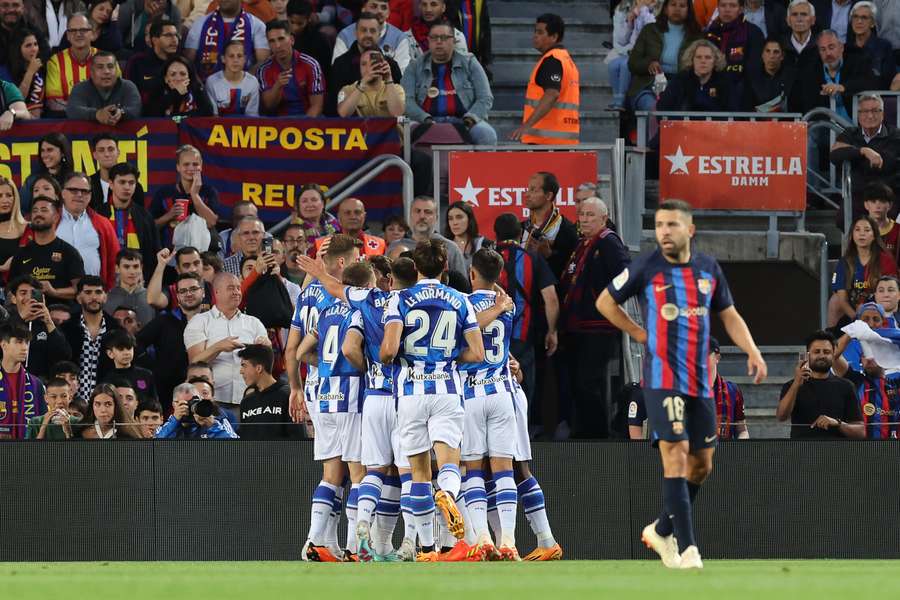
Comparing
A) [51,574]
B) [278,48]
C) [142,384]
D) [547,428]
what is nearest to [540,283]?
[547,428]

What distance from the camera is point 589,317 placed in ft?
49.1

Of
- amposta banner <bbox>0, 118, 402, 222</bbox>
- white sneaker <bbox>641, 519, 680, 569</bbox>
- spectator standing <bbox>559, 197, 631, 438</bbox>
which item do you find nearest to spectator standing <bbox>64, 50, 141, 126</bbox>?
amposta banner <bbox>0, 118, 402, 222</bbox>

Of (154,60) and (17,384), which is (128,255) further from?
(154,60)

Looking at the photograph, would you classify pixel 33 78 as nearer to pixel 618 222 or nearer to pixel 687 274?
pixel 618 222

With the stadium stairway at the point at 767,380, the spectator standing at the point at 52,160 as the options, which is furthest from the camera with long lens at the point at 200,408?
the stadium stairway at the point at 767,380

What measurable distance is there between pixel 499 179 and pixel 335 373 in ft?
14.2

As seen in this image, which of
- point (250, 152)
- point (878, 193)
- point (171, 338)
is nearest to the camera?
point (171, 338)

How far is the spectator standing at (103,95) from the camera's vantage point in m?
16.8

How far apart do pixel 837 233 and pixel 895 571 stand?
924 cm

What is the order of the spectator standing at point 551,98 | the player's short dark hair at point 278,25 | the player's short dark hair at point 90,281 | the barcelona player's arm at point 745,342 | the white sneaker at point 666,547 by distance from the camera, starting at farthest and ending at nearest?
the player's short dark hair at point 278,25 → the spectator standing at point 551,98 → the player's short dark hair at point 90,281 → the white sneaker at point 666,547 → the barcelona player's arm at point 745,342

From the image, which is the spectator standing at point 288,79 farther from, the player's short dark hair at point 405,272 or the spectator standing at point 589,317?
the player's short dark hair at point 405,272

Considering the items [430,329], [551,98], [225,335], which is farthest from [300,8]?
[430,329]

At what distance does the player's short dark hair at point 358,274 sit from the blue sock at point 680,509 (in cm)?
327

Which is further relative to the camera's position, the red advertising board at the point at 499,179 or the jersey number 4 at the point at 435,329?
the red advertising board at the point at 499,179
